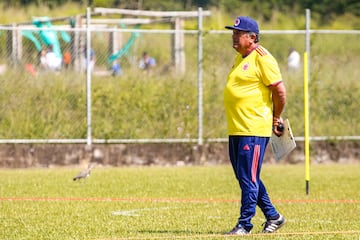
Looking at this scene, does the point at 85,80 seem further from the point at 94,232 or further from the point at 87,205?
the point at 94,232

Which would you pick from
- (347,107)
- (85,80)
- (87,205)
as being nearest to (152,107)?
(85,80)

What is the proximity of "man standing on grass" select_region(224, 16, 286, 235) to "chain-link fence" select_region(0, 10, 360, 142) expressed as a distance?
979 centimetres

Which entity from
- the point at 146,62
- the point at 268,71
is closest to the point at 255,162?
the point at 268,71

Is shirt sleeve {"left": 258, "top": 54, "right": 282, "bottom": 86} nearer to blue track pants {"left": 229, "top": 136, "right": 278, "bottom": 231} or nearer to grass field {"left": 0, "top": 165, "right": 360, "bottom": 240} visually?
blue track pants {"left": 229, "top": 136, "right": 278, "bottom": 231}

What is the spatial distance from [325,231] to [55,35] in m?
15.0

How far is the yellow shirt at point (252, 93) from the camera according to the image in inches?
434

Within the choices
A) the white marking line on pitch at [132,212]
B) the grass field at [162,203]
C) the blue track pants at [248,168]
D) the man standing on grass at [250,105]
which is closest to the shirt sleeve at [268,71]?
the man standing on grass at [250,105]

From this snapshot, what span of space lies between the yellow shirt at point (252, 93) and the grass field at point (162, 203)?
1110mm

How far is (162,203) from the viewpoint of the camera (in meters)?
14.7

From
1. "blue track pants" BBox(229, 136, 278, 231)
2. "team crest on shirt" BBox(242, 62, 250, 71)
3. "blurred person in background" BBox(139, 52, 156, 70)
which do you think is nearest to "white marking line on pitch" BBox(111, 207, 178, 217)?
"blue track pants" BBox(229, 136, 278, 231)

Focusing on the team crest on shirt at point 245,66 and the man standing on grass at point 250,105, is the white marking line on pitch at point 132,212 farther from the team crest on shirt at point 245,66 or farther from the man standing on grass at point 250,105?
the team crest on shirt at point 245,66

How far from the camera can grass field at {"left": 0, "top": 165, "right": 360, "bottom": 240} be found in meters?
11.5

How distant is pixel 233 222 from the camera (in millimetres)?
12508

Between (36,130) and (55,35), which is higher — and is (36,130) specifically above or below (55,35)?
below
